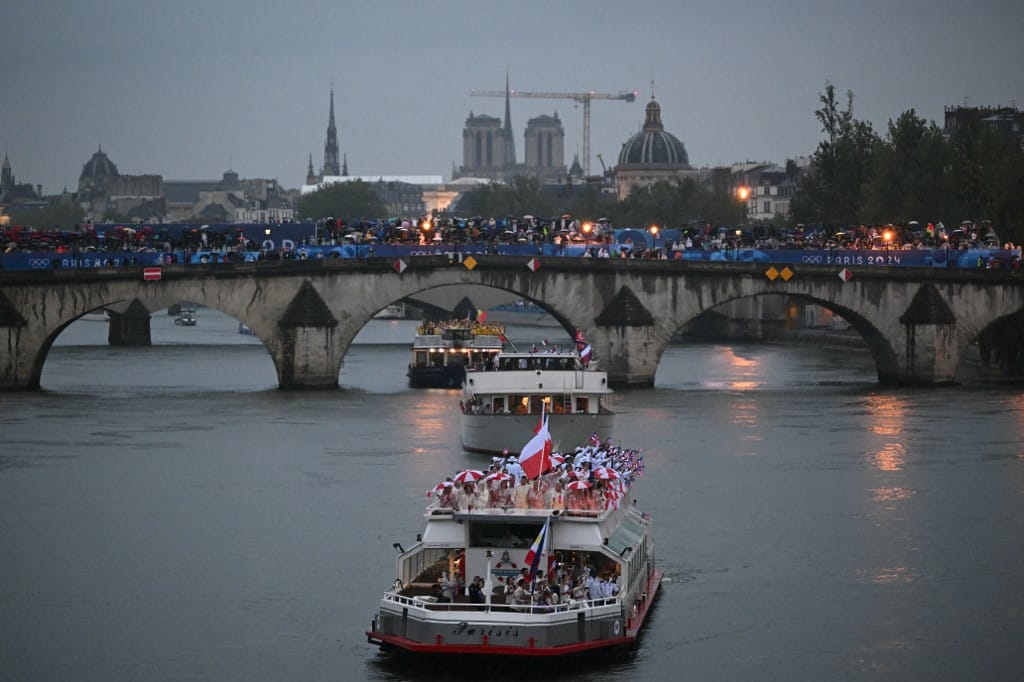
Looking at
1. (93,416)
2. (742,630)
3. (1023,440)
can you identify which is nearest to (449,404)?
(93,416)

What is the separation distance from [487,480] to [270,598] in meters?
8.15

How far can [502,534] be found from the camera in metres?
47.1

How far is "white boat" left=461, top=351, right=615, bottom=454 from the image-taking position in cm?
7319

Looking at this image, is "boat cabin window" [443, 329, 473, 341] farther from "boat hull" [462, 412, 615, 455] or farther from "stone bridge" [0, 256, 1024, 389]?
"boat hull" [462, 412, 615, 455]

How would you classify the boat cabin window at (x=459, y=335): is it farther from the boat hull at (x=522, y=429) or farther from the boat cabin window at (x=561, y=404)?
the boat cabin window at (x=561, y=404)

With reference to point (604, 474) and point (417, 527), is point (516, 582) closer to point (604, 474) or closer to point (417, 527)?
point (604, 474)

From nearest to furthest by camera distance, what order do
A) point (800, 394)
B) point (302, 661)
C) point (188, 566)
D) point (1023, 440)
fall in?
point (302, 661) < point (188, 566) < point (1023, 440) < point (800, 394)

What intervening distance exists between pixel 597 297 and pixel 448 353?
28.5 ft

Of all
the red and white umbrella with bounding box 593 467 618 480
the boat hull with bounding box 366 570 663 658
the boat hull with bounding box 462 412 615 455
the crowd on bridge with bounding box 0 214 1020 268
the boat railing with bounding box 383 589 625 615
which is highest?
the crowd on bridge with bounding box 0 214 1020 268

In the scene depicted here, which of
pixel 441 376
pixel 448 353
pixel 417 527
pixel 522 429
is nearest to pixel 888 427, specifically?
pixel 522 429

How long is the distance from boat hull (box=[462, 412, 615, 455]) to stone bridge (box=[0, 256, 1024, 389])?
2420 centimetres

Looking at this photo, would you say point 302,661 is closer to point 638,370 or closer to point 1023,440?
point 1023,440

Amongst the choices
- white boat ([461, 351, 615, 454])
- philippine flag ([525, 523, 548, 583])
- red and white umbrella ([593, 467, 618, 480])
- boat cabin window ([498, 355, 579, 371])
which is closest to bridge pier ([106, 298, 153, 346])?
boat cabin window ([498, 355, 579, 371])

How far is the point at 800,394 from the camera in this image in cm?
10012
